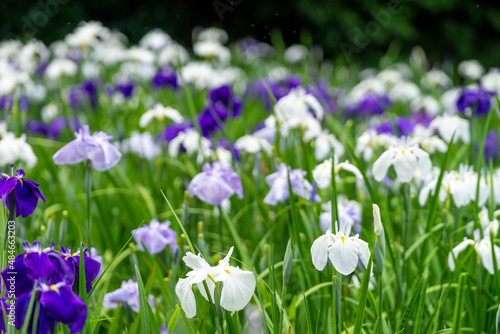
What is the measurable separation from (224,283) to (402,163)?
68 centimetres

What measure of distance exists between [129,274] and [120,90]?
1939 mm

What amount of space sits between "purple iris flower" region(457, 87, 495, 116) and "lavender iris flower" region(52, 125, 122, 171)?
1.78m

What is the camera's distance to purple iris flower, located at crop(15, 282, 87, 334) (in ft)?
2.91

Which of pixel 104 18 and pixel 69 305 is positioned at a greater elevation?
pixel 104 18

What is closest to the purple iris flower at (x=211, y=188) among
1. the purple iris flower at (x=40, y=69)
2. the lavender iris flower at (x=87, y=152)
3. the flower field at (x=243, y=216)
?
the flower field at (x=243, y=216)

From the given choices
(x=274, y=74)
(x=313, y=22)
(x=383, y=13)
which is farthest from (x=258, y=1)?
(x=274, y=74)

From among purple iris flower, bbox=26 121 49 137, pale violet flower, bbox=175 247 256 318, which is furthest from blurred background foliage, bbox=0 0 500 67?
pale violet flower, bbox=175 247 256 318

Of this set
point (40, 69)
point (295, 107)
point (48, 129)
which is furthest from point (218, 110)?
point (40, 69)

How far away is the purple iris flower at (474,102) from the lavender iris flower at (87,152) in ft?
5.85

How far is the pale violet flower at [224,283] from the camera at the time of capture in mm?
1018

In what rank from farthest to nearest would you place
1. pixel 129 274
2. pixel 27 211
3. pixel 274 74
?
1. pixel 274 74
2. pixel 129 274
3. pixel 27 211

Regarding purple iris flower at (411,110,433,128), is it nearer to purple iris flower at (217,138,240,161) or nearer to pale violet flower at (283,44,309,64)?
purple iris flower at (217,138,240,161)

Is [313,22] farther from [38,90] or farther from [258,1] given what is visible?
[38,90]

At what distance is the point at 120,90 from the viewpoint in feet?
12.6
